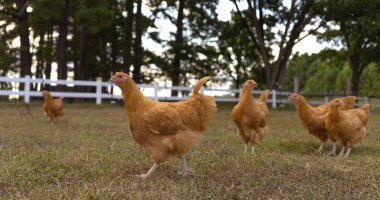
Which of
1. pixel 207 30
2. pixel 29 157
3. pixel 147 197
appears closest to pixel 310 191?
pixel 147 197

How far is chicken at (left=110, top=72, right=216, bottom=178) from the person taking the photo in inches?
169

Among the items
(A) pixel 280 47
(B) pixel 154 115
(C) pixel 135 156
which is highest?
(A) pixel 280 47

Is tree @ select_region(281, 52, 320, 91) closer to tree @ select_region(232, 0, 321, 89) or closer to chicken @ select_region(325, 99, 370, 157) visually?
tree @ select_region(232, 0, 321, 89)

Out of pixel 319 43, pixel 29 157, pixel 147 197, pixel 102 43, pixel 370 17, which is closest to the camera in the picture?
pixel 147 197

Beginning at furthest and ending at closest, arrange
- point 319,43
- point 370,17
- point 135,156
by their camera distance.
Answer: point 319,43, point 370,17, point 135,156

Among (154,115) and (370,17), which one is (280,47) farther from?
(154,115)

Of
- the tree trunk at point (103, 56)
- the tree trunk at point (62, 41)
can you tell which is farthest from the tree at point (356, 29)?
the tree trunk at point (103, 56)

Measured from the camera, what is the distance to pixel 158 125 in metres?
4.28

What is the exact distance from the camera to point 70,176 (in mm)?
4223

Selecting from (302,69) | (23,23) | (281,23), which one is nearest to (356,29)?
(281,23)

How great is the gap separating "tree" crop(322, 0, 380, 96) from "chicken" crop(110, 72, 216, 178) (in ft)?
59.4

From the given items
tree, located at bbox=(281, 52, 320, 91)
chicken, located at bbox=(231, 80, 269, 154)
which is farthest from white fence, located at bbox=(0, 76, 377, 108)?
tree, located at bbox=(281, 52, 320, 91)

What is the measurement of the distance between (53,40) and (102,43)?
22.9 feet

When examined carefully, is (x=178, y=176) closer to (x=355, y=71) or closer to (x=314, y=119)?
(x=314, y=119)
